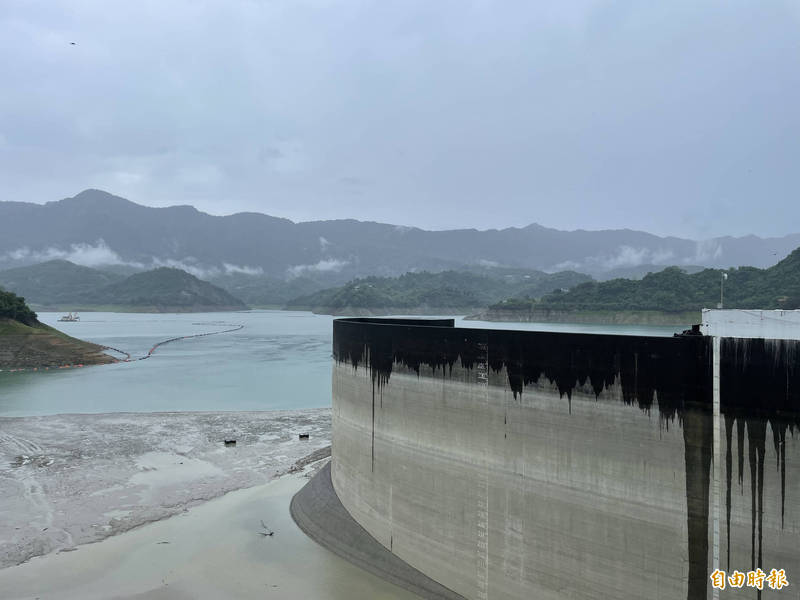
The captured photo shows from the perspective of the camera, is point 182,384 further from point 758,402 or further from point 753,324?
point 758,402

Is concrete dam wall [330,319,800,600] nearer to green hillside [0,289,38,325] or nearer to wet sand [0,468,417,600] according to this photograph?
wet sand [0,468,417,600]

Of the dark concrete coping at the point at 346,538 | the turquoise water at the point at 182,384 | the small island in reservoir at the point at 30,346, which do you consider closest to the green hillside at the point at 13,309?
the small island in reservoir at the point at 30,346

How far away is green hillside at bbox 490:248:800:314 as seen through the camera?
9188 cm

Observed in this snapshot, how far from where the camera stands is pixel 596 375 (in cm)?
1161

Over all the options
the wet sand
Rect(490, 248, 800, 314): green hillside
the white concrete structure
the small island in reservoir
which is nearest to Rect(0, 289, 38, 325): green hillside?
the small island in reservoir

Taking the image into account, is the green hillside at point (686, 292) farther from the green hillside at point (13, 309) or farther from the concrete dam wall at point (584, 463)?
the green hillside at point (13, 309)

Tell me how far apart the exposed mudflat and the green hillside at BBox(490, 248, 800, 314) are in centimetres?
7379

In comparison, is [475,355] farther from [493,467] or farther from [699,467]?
[699,467]

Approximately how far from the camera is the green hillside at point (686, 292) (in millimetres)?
91875

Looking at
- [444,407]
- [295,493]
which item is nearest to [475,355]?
[444,407]

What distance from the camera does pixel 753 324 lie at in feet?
34.0

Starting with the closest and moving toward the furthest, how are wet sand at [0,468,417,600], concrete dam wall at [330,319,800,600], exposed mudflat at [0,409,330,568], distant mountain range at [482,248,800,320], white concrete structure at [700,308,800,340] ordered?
concrete dam wall at [330,319,800,600] < white concrete structure at [700,308,800,340] < wet sand at [0,468,417,600] < exposed mudflat at [0,409,330,568] < distant mountain range at [482,248,800,320]

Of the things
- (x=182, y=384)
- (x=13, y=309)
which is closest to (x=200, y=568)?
(x=182, y=384)

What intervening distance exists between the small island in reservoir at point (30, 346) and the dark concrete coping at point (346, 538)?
64.2m
